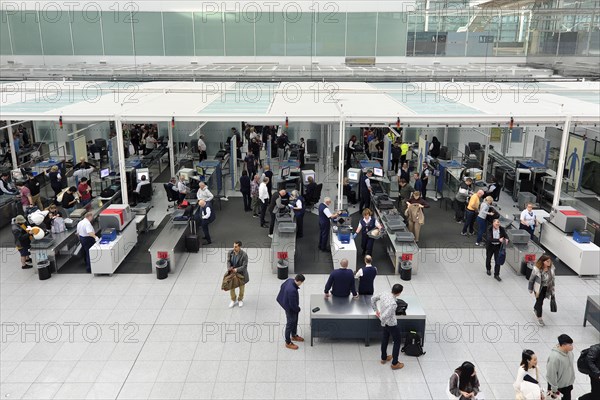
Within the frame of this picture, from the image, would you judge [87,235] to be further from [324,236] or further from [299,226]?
[324,236]

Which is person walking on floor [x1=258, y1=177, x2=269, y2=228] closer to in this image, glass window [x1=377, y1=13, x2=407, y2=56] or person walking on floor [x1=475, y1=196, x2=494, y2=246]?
person walking on floor [x1=475, y1=196, x2=494, y2=246]

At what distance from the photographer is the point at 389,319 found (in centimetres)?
736

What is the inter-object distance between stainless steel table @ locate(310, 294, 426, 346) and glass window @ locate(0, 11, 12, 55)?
2354 cm

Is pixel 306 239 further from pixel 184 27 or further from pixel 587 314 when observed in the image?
pixel 184 27

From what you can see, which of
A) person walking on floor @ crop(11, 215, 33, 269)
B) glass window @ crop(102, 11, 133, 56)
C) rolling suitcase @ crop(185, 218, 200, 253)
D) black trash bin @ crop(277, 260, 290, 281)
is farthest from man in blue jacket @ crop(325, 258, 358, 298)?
glass window @ crop(102, 11, 133, 56)

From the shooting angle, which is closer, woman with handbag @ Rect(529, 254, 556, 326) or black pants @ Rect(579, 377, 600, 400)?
black pants @ Rect(579, 377, 600, 400)

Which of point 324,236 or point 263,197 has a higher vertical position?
point 263,197

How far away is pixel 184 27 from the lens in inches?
942

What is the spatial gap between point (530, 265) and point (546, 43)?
59.8ft

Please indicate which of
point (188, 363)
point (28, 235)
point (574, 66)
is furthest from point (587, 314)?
point (574, 66)

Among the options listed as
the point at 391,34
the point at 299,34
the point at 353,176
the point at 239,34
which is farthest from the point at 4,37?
the point at 353,176

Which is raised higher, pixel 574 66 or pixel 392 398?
pixel 574 66

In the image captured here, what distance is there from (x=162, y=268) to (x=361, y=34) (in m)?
17.5

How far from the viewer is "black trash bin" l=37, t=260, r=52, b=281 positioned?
10.7 metres
